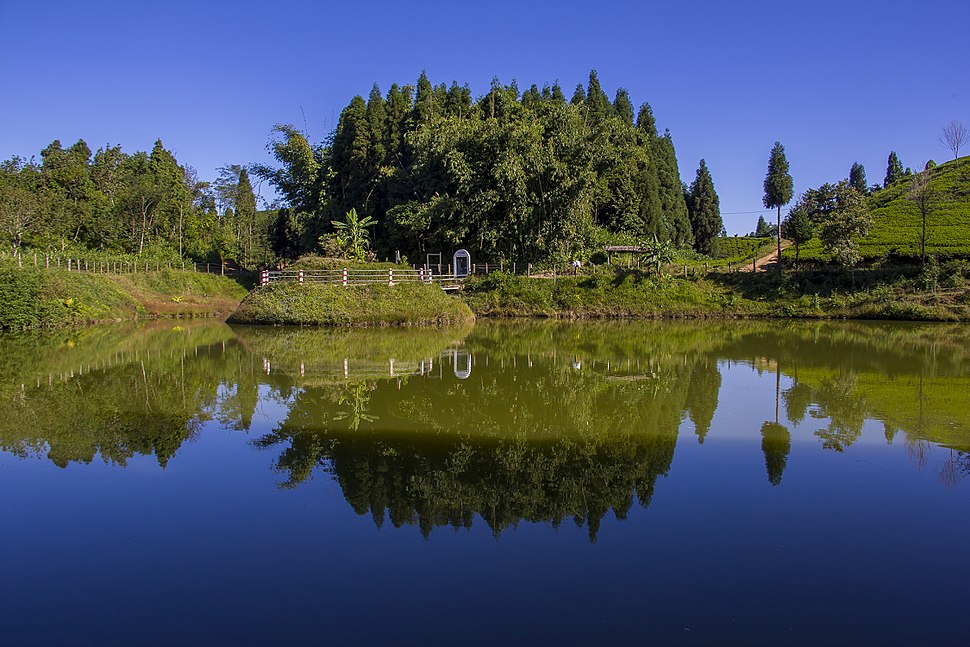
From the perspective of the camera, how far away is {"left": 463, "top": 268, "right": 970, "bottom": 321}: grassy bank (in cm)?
3238

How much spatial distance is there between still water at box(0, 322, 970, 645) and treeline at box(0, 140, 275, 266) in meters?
30.0

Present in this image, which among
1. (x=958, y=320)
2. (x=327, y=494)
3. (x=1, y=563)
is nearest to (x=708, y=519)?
(x=327, y=494)

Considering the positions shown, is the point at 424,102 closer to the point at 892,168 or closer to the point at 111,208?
the point at 111,208

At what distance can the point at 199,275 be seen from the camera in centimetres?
3981

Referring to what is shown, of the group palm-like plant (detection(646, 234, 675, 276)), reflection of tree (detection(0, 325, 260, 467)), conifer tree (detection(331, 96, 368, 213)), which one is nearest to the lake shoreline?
palm-like plant (detection(646, 234, 675, 276))

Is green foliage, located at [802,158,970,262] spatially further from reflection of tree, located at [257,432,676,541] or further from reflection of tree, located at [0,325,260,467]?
reflection of tree, located at [0,325,260,467]

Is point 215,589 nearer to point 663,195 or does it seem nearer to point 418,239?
point 418,239

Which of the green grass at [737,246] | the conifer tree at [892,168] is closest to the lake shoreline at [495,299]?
the green grass at [737,246]

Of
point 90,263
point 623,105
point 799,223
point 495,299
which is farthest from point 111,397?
point 623,105

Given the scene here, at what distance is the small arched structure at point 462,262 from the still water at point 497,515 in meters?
23.5

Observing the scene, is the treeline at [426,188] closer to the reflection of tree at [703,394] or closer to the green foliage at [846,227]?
the green foliage at [846,227]

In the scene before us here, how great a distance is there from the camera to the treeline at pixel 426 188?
3562 centimetres

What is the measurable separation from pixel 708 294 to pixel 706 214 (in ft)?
81.4

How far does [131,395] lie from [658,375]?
11.3 m
